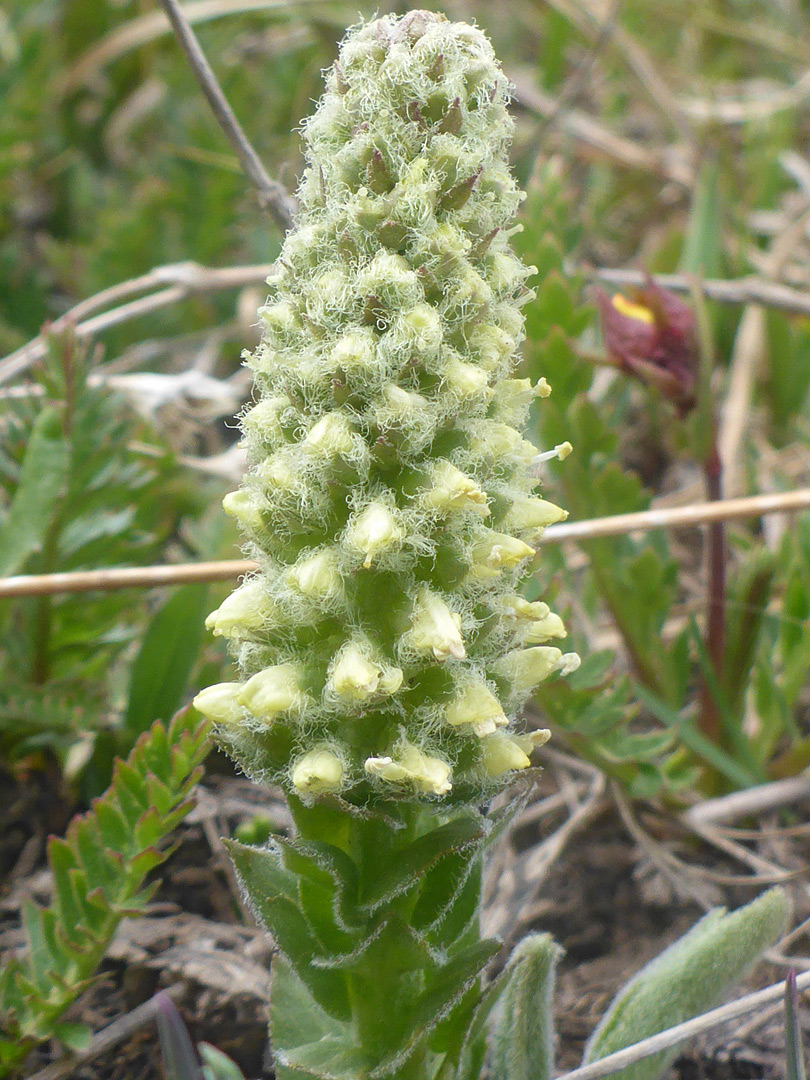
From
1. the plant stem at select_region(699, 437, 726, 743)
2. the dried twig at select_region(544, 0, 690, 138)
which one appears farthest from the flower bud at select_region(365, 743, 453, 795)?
the dried twig at select_region(544, 0, 690, 138)

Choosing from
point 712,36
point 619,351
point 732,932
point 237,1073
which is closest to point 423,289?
point 732,932

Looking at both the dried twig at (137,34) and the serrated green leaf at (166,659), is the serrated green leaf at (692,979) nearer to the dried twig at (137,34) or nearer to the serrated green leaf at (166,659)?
the serrated green leaf at (166,659)

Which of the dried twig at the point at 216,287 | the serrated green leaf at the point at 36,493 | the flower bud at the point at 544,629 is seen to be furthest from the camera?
the dried twig at the point at 216,287

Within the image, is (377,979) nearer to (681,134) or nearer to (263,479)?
(263,479)

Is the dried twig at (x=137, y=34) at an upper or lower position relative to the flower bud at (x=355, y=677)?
upper

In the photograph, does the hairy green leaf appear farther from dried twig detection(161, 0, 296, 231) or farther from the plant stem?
dried twig detection(161, 0, 296, 231)

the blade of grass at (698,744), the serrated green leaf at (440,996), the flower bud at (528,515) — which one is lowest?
the blade of grass at (698,744)

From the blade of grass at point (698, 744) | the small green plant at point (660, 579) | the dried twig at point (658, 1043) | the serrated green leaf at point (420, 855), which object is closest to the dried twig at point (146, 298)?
the small green plant at point (660, 579)
